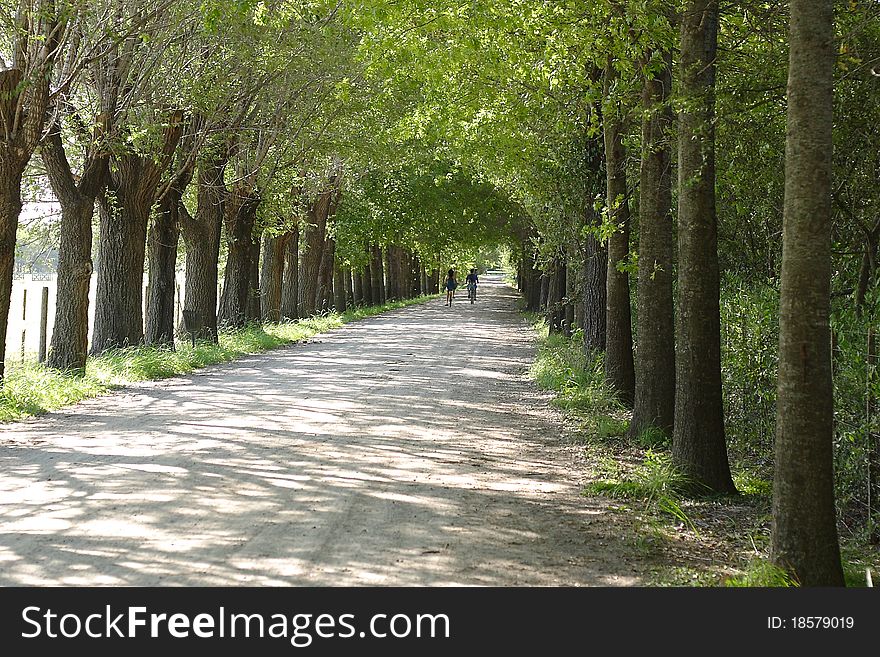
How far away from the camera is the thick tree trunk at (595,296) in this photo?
16922 millimetres

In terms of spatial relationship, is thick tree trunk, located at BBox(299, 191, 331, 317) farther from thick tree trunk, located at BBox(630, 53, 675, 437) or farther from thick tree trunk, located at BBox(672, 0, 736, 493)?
thick tree trunk, located at BBox(672, 0, 736, 493)

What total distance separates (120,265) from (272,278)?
46.2 feet

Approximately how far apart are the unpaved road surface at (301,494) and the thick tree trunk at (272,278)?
54.9 feet

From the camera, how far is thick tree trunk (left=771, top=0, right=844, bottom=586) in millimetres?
5965

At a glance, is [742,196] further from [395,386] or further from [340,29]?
[340,29]

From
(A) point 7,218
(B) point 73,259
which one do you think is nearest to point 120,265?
(B) point 73,259

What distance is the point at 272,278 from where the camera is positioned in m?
33.5

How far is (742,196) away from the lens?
13.4 metres

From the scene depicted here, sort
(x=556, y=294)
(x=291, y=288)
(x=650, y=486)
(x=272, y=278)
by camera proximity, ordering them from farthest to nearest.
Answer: (x=291, y=288), (x=272, y=278), (x=556, y=294), (x=650, y=486)

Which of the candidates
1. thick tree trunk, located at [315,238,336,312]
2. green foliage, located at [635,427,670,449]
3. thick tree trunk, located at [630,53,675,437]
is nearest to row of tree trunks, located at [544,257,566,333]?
thick tree trunk, located at [315,238,336,312]

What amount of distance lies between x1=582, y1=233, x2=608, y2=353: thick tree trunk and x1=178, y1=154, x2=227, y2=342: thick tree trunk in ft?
34.1

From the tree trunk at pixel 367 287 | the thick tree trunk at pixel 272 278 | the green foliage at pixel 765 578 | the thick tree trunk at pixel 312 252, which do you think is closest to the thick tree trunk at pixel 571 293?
the thick tree trunk at pixel 272 278

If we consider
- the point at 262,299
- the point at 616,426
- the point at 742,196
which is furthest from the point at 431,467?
the point at 262,299

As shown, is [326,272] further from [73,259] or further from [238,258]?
[73,259]
